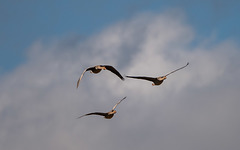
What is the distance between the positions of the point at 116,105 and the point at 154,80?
6154mm

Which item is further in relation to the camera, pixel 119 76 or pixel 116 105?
pixel 116 105

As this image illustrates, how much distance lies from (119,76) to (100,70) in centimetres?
253

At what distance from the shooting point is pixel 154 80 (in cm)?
6291

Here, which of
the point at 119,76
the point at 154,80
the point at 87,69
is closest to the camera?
the point at 87,69

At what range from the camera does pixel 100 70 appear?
57750 mm

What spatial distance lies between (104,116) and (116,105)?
7.04 feet

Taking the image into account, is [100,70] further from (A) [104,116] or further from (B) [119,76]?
(A) [104,116]

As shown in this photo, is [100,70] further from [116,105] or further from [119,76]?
[116,105]

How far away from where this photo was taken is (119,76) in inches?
2317

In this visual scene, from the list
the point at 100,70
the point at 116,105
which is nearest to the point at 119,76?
the point at 100,70

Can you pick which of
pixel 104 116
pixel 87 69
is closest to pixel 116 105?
pixel 104 116

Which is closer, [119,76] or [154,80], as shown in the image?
[119,76]

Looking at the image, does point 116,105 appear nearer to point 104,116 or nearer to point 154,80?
point 104,116

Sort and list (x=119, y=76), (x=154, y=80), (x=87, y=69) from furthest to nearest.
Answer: (x=154, y=80), (x=119, y=76), (x=87, y=69)
